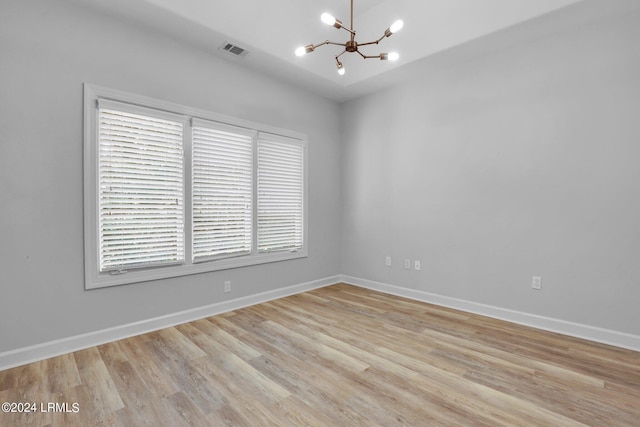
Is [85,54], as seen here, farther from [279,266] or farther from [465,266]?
[465,266]

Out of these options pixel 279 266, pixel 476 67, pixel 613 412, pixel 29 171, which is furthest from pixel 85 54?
pixel 613 412

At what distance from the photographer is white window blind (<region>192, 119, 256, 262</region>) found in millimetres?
3588

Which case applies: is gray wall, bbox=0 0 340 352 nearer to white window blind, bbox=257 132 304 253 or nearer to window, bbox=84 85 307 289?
window, bbox=84 85 307 289

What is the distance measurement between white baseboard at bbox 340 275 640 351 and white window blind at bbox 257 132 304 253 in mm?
1682

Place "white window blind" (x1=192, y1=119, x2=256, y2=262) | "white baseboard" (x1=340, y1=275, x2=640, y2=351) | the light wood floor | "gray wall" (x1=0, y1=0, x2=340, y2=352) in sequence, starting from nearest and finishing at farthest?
1. the light wood floor
2. "gray wall" (x1=0, y1=0, x2=340, y2=352)
3. "white baseboard" (x1=340, y1=275, x2=640, y2=351)
4. "white window blind" (x1=192, y1=119, x2=256, y2=262)

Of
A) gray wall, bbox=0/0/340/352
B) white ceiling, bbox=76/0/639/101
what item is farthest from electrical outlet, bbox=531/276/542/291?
gray wall, bbox=0/0/340/352

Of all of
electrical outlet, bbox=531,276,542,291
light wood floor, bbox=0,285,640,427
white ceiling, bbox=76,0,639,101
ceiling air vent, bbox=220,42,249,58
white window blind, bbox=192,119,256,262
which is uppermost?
white ceiling, bbox=76,0,639,101

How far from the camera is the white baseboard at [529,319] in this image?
9.45ft

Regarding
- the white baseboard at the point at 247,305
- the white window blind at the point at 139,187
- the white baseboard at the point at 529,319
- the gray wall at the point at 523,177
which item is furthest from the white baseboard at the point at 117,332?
the gray wall at the point at 523,177

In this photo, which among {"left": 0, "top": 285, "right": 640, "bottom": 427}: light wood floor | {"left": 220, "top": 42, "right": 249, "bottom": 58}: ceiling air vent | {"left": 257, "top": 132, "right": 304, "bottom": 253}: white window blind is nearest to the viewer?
{"left": 0, "top": 285, "right": 640, "bottom": 427}: light wood floor

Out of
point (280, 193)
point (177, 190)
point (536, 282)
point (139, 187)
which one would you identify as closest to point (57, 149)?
point (139, 187)

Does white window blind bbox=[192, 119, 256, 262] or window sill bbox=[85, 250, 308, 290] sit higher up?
white window blind bbox=[192, 119, 256, 262]

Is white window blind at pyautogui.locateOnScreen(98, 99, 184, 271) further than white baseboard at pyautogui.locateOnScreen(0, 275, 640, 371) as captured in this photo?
Yes

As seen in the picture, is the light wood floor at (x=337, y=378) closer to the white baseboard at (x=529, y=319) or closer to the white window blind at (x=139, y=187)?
the white baseboard at (x=529, y=319)
